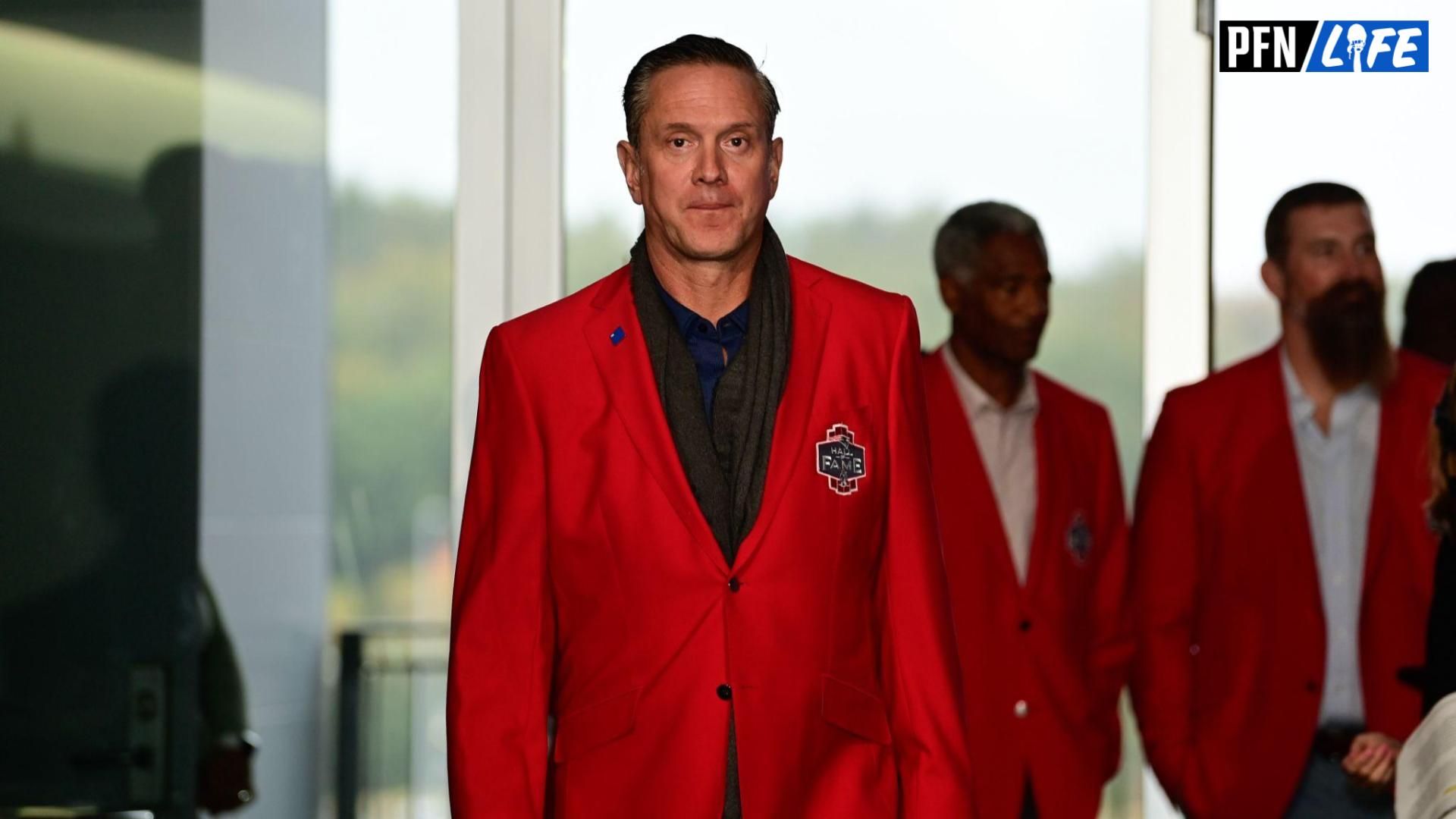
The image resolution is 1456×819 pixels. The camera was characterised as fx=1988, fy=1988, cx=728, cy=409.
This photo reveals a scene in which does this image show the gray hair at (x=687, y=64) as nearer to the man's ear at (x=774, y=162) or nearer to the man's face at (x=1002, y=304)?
the man's ear at (x=774, y=162)

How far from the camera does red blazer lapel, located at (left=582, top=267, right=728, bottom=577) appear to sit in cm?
244

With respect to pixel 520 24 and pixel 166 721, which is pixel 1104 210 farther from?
pixel 166 721

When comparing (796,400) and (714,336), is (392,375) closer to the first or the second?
(714,336)

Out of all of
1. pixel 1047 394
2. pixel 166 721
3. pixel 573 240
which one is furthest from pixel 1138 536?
pixel 166 721

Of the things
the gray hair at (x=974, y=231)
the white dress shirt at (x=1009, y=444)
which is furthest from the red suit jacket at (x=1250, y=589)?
the gray hair at (x=974, y=231)

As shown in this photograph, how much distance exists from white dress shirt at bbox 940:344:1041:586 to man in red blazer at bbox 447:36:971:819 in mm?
1227

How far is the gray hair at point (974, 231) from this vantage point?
383 centimetres

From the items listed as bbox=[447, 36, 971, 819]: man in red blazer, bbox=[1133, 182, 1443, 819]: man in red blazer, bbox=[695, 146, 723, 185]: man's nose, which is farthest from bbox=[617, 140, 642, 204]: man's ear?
bbox=[1133, 182, 1443, 819]: man in red blazer

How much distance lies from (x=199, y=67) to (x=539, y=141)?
67 cm

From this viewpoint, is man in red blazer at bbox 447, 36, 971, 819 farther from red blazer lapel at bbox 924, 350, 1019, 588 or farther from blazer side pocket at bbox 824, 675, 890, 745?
red blazer lapel at bbox 924, 350, 1019, 588

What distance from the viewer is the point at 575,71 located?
3953mm

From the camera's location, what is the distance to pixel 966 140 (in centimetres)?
383

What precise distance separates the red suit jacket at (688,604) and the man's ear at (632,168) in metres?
0.17

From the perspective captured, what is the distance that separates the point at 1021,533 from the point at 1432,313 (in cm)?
88
